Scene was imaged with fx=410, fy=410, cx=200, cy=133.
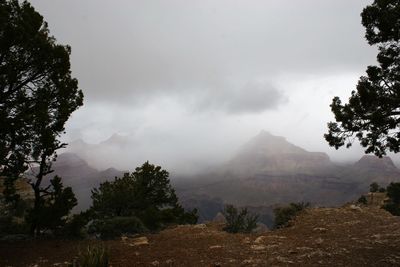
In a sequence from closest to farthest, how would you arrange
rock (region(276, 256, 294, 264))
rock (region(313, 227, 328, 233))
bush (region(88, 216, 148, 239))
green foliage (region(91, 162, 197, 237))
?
rock (region(276, 256, 294, 264)) < rock (region(313, 227, 328, 233)) < bush (region(88, 216, 148, 239)) < green foliage (region(91, 162, 197, 237))

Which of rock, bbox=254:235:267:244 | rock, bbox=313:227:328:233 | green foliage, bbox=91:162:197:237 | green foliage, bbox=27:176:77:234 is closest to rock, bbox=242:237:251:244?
rock, bbox=254:235:267:244

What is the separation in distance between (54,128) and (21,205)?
44.0 metres

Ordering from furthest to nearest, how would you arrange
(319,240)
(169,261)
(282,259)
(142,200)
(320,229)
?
(142,200), (320,229), (319,240), (169,261), (282,259)

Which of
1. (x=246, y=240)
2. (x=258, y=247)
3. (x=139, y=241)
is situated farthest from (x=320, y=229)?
(x=139, y=241)

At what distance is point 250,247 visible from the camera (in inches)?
669

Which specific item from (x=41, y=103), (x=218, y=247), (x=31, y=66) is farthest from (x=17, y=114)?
(x=218, y=247)

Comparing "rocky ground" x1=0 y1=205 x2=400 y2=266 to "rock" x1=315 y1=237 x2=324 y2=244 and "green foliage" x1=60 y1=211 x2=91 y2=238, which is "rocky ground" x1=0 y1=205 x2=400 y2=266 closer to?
"rock" x1=315 y1=237 x2=324 y2=244

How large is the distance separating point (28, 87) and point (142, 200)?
1651cm

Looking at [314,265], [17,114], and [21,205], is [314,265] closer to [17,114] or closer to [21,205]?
[17,114]

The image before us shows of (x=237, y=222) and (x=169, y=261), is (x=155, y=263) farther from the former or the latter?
(x=237, y=222)

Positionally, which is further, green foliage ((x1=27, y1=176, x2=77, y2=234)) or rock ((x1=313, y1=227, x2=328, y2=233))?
green foliage ((x1=27, y1=176, x2=77, y2=234))

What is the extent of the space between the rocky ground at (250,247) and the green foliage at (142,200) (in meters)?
9.12

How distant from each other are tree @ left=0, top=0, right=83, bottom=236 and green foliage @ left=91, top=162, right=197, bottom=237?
33.4 feet

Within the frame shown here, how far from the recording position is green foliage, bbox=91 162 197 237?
100 feet
